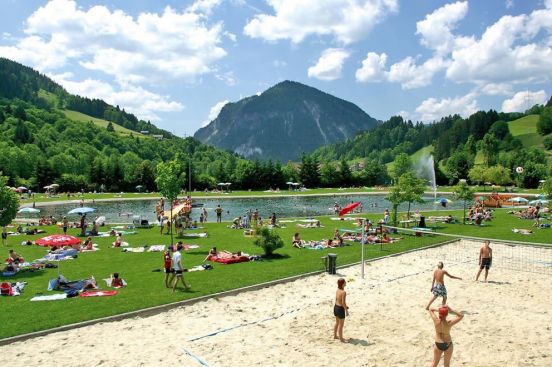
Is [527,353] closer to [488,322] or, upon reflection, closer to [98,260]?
[488,322]

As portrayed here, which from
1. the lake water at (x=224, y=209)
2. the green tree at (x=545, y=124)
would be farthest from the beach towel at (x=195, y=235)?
the green tree at (x=545, y=124)

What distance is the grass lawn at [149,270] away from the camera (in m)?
14.2

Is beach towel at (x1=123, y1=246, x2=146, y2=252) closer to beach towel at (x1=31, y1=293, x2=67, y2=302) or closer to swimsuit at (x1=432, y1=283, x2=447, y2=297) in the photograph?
beach towel at (x1=31, y1=293, x2=67, y2=302)

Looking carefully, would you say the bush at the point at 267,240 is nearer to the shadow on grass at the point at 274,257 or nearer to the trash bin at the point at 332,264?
the shadow on grass at the point at 274,257

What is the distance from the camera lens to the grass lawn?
46.4 ft

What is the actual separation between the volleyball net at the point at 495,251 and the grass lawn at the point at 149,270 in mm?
415

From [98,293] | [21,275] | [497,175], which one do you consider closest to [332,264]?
[98,293]

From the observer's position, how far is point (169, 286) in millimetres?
17141

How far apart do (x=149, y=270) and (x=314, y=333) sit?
33.3ft

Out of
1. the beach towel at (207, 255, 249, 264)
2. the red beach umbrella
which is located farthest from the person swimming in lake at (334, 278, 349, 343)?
the red beach umbrella

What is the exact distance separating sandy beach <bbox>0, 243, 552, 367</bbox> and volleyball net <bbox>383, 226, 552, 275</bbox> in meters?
3.71

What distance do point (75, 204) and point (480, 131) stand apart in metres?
146

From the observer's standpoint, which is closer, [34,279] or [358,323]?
[358,323]

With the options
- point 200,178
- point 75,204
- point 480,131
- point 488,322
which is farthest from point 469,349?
point 480,131
